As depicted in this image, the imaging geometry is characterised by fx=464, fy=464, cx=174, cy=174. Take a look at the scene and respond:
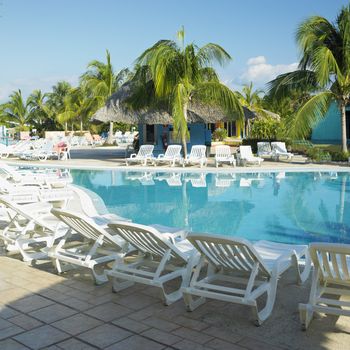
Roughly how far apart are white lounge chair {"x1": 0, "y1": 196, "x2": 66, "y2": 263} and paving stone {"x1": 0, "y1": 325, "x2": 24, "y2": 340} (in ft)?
4.80

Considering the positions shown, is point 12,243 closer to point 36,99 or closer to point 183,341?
point 183,341

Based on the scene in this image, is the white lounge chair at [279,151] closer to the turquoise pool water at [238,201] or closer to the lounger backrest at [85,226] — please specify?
the turquoise pool water at [238,201]

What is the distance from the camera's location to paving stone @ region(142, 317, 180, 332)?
10.8 feet

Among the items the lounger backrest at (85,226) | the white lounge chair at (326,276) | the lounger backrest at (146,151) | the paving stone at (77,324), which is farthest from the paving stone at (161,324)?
the lounger backrest at (146,151)

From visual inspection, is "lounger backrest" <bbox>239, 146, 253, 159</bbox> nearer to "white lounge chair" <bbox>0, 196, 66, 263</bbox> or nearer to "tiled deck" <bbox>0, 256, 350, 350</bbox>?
"white lounge chair" <bbox>0, 196, 66, 263</bbox>

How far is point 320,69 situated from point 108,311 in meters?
14.6

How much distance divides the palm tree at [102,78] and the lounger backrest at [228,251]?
2817 cm

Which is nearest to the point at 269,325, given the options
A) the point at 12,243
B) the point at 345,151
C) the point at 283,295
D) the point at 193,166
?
the point at 283,295

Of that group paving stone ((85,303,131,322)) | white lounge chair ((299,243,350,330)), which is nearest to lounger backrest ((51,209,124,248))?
paving stone ((85,303,131,322))

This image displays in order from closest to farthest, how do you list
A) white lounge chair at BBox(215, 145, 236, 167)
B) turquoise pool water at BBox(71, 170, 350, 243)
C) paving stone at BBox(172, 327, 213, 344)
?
1. paving stone at BBox(172, 327, 213, 344)
2. turquoise pool water at BBox(71, 170, 350, 243)
3. white lounge chair at BBox(215, 145, 236, 167)

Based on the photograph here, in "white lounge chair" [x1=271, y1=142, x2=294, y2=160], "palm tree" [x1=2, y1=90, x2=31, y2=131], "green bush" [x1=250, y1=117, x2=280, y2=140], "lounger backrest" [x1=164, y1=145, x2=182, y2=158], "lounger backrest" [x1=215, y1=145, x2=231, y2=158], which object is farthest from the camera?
"palm tree" [x1=2, y1=90, x2=31, y2=131]

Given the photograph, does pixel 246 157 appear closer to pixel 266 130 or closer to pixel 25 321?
pixel 266 130

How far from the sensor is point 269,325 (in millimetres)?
3299

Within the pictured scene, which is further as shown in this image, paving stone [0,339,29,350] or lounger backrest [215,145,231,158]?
lounger backrest [215,145,231,158]
